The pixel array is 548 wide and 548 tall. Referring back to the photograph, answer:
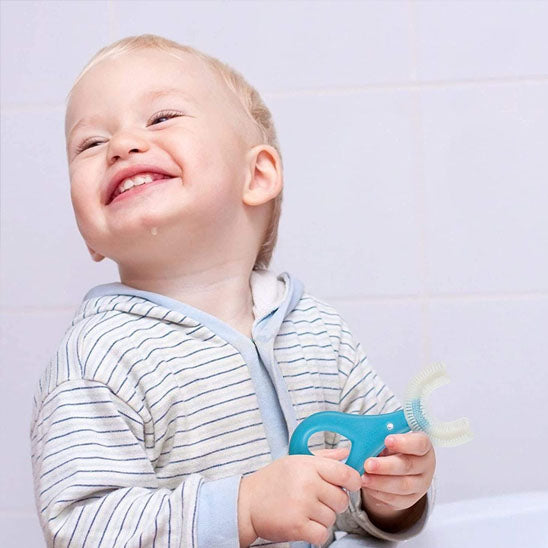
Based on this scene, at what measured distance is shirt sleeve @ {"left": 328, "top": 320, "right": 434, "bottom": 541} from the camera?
834mm

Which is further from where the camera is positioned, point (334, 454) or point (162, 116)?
point (162, 116)

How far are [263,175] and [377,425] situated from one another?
31 cm

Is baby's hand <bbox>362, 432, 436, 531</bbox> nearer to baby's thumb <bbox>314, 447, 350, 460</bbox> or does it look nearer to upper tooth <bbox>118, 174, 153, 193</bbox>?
baby's thumb <bbox>314, 447, 350, 460</bbox>

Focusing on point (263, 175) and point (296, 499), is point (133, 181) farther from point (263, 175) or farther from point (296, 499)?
point (296, 499)

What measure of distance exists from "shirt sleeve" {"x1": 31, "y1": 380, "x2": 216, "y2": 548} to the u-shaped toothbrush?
95mm

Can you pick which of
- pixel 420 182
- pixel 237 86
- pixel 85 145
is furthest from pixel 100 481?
pixel 420 182

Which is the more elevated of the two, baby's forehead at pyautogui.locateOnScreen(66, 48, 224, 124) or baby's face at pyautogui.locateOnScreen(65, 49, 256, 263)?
baby's forehead at pyautogui.locateOnScreen(66, 48, 224, 124)

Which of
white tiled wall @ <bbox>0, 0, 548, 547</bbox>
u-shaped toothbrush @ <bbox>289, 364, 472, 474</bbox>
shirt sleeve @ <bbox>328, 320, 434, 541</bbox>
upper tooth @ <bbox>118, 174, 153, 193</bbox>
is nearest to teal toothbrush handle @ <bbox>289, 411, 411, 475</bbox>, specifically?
u-shaped toothbrush @ <bbox>289, 364, 472, 474</bbox>

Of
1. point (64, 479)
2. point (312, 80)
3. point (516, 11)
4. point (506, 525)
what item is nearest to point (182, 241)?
point (64, 479)

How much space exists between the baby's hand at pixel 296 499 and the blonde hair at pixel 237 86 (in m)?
0.32

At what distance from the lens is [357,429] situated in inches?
27.5

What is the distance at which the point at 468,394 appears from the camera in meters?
1.27

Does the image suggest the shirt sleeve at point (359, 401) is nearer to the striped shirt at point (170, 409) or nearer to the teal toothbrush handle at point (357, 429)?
the striped shirt at point (170, 409)

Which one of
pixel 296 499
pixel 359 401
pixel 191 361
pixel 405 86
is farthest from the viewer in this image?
pixel 405 86
